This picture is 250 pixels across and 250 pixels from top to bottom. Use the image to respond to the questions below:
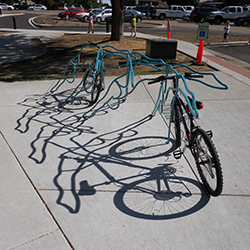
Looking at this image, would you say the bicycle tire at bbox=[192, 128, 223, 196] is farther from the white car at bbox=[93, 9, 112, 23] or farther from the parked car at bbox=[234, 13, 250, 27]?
the parked car at bbox=[234, 13, 250, 27]

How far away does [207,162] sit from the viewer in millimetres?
3170

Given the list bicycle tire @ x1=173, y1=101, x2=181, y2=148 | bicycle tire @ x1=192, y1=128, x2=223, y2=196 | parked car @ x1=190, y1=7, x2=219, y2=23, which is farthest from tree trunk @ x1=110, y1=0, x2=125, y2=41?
parked car @ x1=190, y1=7, x2=219, y2=23

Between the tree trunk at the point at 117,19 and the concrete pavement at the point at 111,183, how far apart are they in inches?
328

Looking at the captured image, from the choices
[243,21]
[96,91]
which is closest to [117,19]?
[96,91]

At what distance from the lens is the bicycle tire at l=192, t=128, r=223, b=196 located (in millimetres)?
3006

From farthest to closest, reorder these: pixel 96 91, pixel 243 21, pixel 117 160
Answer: pixel 243 21 < pixel 96 91 < pixel 117 160

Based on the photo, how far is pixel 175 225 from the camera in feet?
9.34

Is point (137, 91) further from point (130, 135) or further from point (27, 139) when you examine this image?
point (27, 139)

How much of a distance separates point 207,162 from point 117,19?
36.7 ft

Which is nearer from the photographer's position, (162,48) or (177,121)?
(177,121)

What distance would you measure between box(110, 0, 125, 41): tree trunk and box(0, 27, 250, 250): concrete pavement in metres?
8.32

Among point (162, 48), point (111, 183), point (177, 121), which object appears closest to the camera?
point (111, 183)

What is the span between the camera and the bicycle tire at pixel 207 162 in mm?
3006

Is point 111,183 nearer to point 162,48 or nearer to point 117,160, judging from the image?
point 117,160
